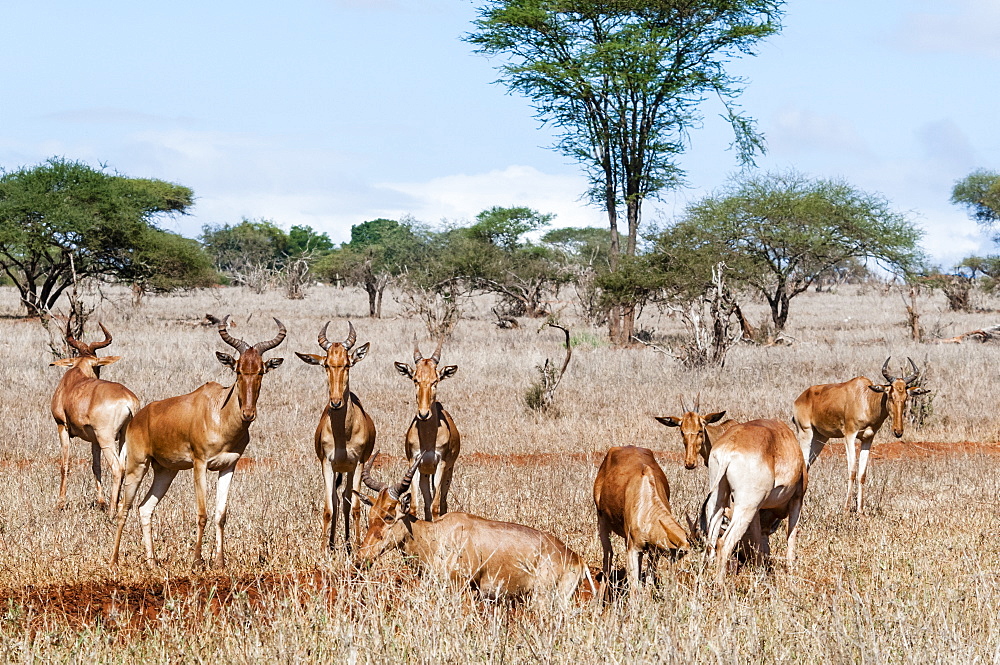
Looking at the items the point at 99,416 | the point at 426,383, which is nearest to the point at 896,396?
the point at 426,383

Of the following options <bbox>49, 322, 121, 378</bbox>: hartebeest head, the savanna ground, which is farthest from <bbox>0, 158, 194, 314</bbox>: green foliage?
<bbox>49, 322, 121, 378</bbox>: hartebeest head

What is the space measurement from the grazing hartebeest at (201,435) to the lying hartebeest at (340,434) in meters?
0.46

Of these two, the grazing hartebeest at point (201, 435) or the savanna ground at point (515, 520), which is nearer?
the savanna ground at point (515, 520)

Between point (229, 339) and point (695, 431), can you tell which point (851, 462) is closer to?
point (695, 431)

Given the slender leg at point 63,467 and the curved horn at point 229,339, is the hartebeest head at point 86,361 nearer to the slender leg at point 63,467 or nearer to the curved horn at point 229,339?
the slender leg at point 63,467

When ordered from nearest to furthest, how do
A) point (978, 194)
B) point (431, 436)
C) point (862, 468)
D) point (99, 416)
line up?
point (431, 436) → point (99, 416) → point (862, 468) → point (978, 194)

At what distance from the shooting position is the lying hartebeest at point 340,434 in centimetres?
781

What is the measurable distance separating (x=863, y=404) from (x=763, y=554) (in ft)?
14.5

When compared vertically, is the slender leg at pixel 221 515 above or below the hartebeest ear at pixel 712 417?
below

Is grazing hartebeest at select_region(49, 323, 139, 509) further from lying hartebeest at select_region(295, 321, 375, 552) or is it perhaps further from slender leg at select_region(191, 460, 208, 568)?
lying hartebeest at select_region(295, 321, 375, 552)

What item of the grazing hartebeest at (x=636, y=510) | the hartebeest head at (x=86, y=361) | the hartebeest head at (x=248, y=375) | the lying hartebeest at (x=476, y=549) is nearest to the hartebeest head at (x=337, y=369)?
the hartebeest head at (x=248, y=375)

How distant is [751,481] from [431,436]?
2.88m

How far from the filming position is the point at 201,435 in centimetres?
756

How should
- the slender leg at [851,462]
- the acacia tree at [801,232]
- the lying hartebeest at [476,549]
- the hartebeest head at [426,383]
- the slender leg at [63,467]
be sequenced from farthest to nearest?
→ the acacia tree at [801,232]
the slender leg at [851,462]
the slender leg at [63,467]
the hartebeest head at [426,383]
the lying hartebeest at [476,549]
